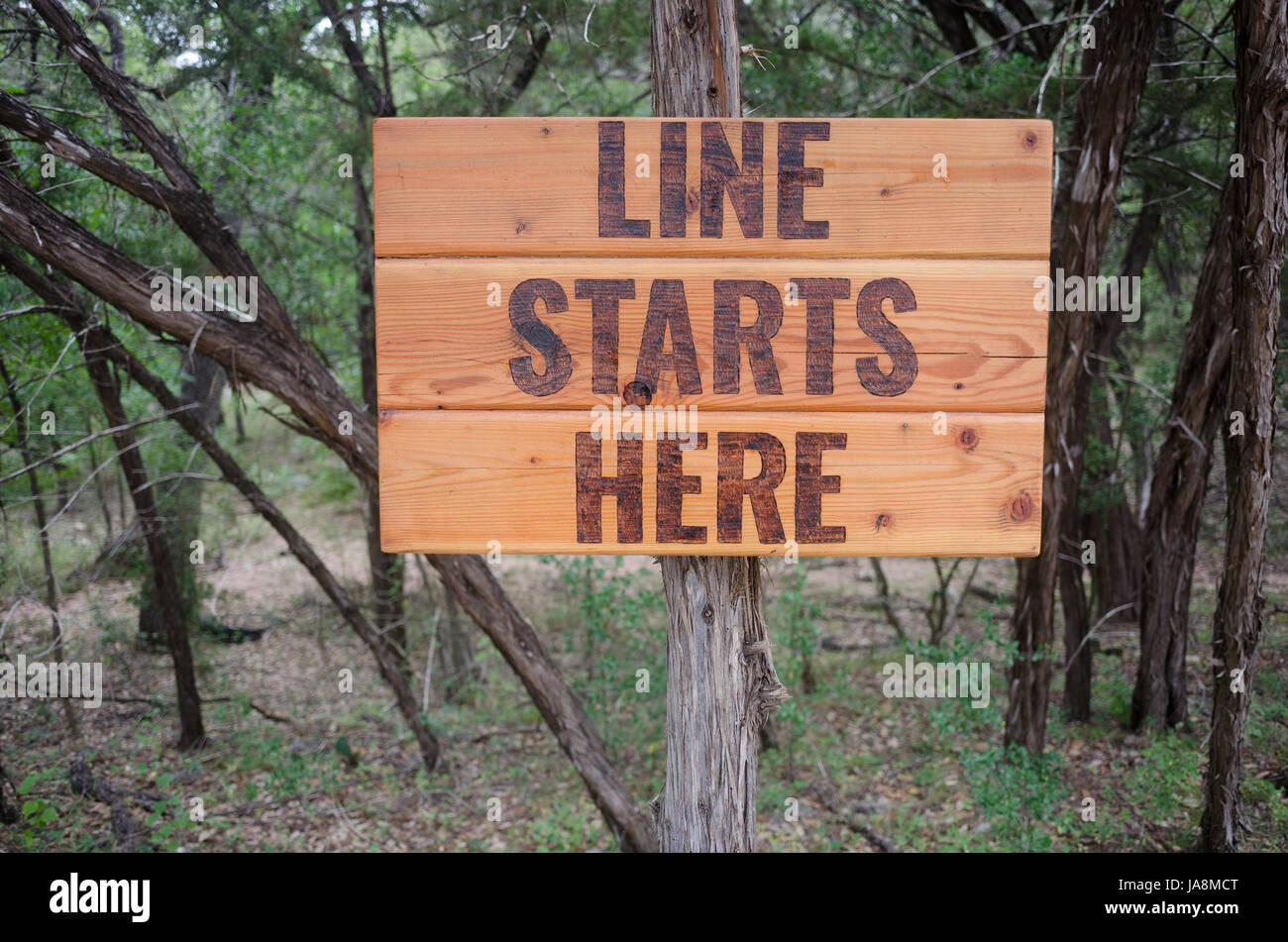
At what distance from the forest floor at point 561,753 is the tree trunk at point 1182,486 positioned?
0.40 m

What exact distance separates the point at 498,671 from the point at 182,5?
6.02 m

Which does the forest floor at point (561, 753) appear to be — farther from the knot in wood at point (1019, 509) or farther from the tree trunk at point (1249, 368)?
the knot in wood at point (1019, 509)

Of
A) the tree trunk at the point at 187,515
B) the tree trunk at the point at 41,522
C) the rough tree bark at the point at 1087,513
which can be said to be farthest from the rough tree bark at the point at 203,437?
the rough tree bark at the point at 1087,513

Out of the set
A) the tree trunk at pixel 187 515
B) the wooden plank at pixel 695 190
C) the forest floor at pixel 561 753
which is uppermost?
the wooden plank at pixel 695 190

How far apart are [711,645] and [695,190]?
1.23m

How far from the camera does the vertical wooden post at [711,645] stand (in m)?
2.35

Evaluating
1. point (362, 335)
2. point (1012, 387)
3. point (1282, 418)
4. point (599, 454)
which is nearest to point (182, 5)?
point (362, 335)

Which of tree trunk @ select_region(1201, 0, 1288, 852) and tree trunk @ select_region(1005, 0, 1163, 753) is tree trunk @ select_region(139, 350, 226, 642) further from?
tree trunk @ select_region(1201, 0, 1288, 852)

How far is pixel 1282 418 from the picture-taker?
6609 millimetres

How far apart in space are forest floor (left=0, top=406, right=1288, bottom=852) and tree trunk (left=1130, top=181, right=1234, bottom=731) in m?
0.40

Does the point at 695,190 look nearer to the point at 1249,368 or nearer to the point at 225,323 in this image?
the point at 225,323

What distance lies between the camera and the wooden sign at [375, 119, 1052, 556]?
215cm

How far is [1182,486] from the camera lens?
214 inches

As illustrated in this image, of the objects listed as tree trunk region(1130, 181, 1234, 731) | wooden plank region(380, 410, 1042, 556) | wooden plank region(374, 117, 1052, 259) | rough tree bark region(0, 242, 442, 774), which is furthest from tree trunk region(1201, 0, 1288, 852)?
rough tree bark region(0, 242, 442, 774)
